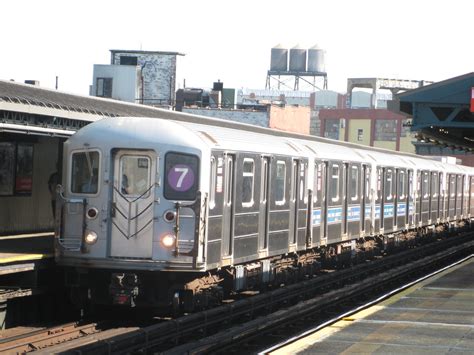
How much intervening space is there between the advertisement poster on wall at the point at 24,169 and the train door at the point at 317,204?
19.2 ft

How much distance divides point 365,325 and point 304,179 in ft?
18.2

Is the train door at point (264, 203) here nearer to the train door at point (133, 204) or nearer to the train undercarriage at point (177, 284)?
the train undercarriage at point (177, 284)

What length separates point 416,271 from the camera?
25.1 m

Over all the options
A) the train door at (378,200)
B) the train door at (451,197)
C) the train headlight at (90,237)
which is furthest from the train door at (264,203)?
the train door at (451,197)

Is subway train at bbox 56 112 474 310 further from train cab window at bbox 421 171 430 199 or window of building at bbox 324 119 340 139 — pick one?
window of building at bbox 324 119 340 139

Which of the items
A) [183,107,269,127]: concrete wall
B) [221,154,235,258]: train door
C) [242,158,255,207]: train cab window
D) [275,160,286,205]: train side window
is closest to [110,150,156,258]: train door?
[221,154,235,258]: train door

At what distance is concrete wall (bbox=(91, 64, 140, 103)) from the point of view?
57.2m

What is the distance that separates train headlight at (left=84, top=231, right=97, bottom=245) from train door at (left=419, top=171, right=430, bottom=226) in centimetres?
1956

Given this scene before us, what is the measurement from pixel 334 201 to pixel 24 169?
7.53 meters

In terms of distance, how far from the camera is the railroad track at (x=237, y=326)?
12.2 m

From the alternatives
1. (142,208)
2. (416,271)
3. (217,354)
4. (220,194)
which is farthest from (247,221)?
(416,271)

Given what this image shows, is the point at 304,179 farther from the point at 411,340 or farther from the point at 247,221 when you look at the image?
the point at 411,340

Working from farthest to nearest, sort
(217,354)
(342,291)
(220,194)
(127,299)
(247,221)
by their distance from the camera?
(342,291) → (247,221) → (220,194) → (127,299) → (217,354)

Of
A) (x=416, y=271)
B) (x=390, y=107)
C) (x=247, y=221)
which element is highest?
(x=390, y=107)
